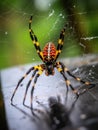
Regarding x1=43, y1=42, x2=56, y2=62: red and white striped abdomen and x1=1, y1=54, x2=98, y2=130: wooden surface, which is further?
x1=43, y1=42, x2=56, y2=62: red and white striped abdomen

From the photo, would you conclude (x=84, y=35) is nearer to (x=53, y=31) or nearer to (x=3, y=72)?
(x=53, y=31)

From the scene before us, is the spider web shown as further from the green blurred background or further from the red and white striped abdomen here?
the red and white striped abdomen

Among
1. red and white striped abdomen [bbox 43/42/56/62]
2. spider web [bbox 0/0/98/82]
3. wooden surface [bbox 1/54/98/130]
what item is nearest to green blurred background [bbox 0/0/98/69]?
spider web [bbox 0/0/98/82]

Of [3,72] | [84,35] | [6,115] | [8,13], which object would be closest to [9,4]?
[8,13]

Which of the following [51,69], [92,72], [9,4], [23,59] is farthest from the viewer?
[23,59]

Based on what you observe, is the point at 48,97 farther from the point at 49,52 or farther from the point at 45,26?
the point at 45,26

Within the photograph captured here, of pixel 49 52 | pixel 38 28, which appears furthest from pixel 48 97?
pixel 38 28
